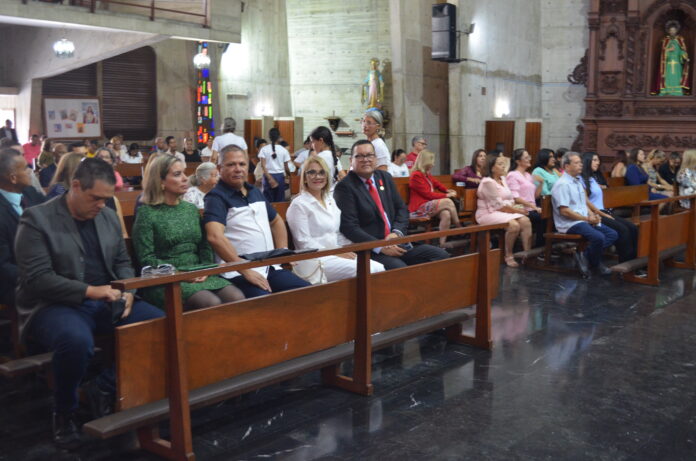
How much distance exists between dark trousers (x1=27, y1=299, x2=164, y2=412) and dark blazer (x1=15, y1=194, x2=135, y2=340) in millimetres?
66

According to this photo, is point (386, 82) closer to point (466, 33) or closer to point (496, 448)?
point (466, 33)

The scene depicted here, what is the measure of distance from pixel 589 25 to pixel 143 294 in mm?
15382

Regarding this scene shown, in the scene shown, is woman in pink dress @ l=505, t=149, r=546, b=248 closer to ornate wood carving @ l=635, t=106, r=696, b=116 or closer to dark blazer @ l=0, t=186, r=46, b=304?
dark blazer @ l=0, t=186, r=46, b=304

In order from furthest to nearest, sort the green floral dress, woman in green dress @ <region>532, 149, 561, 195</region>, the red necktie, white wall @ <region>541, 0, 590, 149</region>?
white wall @ <region>541, 0, 590, 149</region> → woman in green dress @ <region>532, 149, 561, 195</region> → the red necktie → the green floral dress

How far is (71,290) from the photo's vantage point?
3.49 meters

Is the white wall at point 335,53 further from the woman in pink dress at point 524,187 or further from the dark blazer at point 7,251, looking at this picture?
the dark blazer at point 7,251

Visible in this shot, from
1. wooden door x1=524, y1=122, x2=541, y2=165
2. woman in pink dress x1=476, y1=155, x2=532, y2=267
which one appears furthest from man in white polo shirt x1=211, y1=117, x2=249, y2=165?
wooden door x1=524, y1=122, x2=541, y2=165

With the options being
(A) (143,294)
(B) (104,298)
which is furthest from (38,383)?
(B) (104,298)

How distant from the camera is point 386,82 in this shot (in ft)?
56.3

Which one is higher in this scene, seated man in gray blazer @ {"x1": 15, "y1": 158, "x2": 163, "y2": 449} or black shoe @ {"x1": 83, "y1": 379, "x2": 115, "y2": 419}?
seated man in gray blazer @ {"x1": 15, "y1": 158, "x2": 163, "y2": 449}

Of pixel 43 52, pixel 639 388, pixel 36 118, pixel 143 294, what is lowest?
pixel 639 388

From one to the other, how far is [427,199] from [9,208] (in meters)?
5.25

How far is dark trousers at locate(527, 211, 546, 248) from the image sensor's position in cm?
866

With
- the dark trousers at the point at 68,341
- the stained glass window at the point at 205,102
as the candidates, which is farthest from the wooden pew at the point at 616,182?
the stained glass window at the point at 205,102
